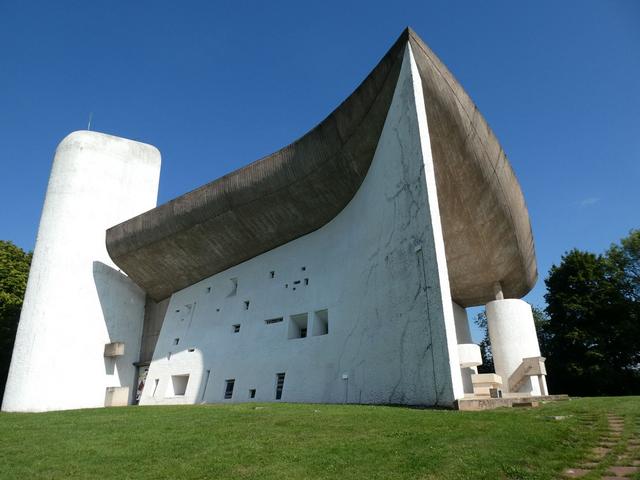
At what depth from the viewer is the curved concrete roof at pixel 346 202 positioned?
1258 cm

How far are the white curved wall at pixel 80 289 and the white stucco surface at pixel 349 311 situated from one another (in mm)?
2245

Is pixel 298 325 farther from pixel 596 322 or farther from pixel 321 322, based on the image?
pixel 596 322

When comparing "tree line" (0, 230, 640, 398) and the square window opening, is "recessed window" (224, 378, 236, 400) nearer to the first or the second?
the square window opening

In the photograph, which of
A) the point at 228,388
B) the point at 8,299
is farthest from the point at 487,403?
the point at 8,299

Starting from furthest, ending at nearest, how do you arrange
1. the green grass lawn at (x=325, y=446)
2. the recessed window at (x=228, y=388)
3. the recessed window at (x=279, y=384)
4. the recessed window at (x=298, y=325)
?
the recessed window at (x=228, y=388), the recessed window at (x=298, y=325), the recessed window at (x=279, y=384), the green grass lawn at (x=325, y=446)

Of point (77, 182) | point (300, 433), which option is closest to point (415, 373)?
point (300, 433)

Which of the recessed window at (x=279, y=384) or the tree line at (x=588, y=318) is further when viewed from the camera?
the tree line at (x=588, y=318)

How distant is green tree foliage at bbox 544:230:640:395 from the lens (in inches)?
832

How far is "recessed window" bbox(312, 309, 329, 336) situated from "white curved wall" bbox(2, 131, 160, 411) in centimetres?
1066

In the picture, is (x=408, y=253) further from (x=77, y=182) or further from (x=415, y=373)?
(x=77, y=182)

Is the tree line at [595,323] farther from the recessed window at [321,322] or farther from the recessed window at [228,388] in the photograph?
the recessed window at [228,388]

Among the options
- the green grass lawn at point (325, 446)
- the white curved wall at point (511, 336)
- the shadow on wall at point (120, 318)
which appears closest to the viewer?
the green grass lawn at point (325, 446)

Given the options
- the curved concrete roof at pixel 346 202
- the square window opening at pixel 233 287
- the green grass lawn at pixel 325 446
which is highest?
the curved concrete roof at pixel 346 202

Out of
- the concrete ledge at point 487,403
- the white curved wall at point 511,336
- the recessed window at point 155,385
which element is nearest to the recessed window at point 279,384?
the recessed window at point 155,385
